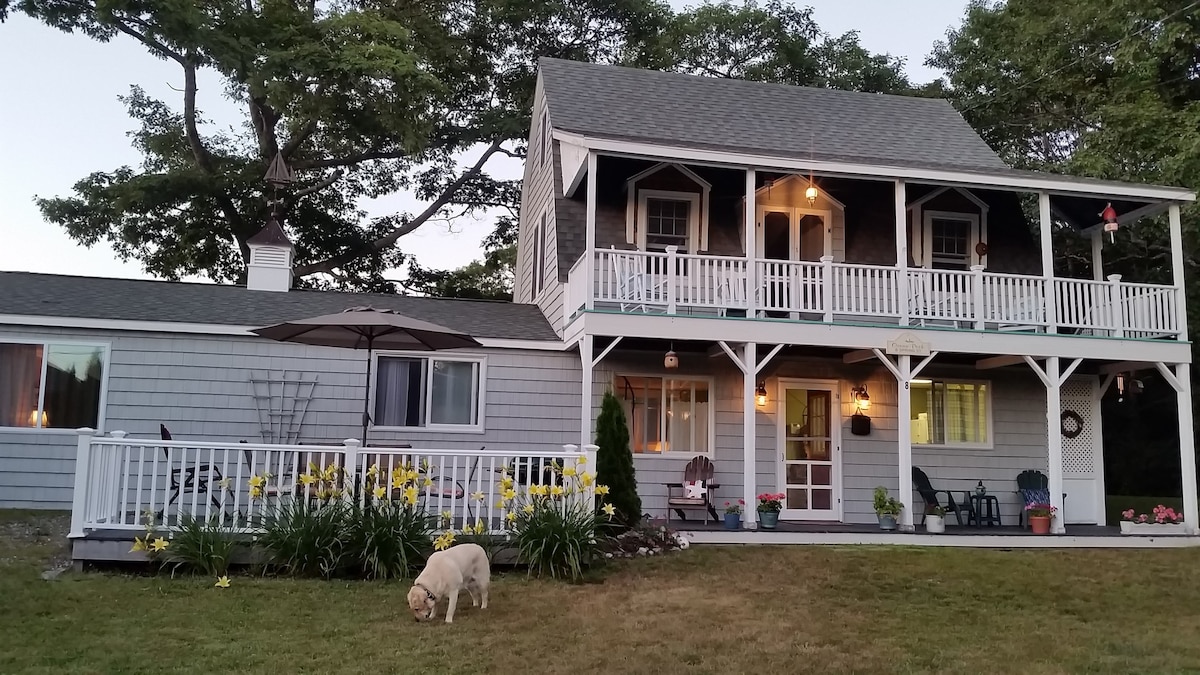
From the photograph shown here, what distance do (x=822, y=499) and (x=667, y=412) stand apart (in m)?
2.59

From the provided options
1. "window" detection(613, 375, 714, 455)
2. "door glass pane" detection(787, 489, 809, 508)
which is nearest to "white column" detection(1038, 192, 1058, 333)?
"door glass pane" detection(787, 489, 809, 508)

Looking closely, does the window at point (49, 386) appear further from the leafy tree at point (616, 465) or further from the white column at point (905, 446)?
the white column at point (905, 446)

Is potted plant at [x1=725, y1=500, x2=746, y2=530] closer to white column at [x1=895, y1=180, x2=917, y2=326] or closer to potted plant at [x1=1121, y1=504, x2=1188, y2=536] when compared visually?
white column at [x1=895, y1=180, x2=917, y2=326]

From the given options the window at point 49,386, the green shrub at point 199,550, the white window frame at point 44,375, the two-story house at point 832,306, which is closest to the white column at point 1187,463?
the two-story house at point 832,306

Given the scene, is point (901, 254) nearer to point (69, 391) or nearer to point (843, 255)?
point (843, 255)

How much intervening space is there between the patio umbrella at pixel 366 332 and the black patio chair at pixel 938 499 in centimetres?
677

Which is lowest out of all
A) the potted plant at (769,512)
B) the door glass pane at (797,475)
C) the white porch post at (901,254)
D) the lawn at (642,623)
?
the lawn at (642,623)

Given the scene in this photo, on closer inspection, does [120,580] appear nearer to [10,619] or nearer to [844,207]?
[10,619]

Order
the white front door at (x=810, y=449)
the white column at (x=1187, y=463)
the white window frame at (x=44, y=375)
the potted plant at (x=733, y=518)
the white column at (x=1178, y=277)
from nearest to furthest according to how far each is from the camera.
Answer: the potted plant at (x=733, y=518) → the white window frame at (x=44, y=375) → the white column at (x=1187, y=463) → the white column at (x=1178, y=277) → the white front door at (x=810, y=449)

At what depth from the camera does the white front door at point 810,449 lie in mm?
13281

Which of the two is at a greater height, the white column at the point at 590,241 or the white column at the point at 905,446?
the white column at the point at 590,241

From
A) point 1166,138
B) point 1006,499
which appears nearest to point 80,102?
point 1006,499

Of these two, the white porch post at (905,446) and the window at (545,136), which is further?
the window at (545,136)

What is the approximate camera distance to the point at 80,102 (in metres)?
21.2
